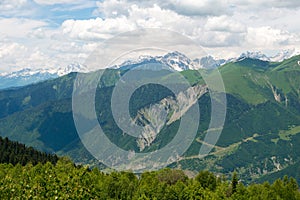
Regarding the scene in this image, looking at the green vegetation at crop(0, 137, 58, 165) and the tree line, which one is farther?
the green vegetation at crop(0, 137, 58, 165)

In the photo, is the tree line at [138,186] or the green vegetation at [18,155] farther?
the green vegetation at [18,155]

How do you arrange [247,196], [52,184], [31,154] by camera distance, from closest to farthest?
1. [52,184]
2. [247,196]
3. [31,154]

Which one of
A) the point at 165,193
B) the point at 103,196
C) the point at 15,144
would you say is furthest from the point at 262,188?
the point at 15,144

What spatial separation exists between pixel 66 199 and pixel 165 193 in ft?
164

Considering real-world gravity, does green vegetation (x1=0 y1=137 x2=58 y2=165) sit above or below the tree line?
below

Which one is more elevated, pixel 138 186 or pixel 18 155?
pixel 138 186

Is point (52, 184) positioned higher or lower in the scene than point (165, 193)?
higher

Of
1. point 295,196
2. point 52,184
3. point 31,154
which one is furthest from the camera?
point 31,154

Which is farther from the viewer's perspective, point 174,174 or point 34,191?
point 174,174

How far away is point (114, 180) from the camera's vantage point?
137 meters

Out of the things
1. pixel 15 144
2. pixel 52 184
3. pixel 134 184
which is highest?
pixel 52 184

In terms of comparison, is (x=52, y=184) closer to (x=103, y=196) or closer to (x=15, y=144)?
(x=103, y=196)

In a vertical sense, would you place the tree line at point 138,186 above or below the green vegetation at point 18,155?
above

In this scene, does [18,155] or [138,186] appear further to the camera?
[18,155]
